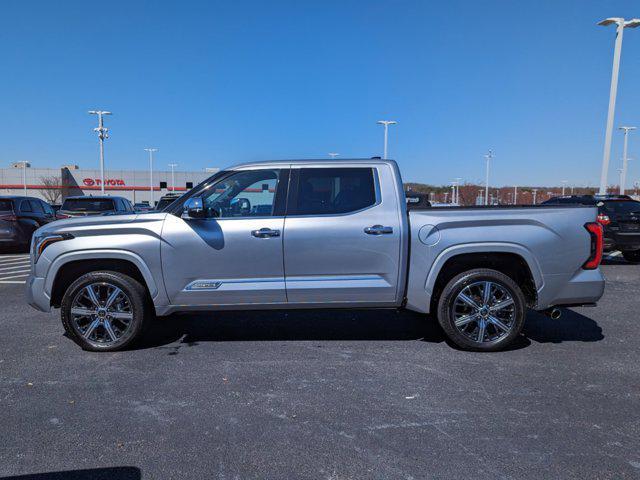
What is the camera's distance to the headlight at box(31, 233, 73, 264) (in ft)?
15.8

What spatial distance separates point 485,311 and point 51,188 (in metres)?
70.0

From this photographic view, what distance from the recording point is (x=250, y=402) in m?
3.68

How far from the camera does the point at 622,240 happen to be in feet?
35.5

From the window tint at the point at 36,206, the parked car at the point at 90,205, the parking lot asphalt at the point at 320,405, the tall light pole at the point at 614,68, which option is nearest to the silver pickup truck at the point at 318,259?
the parking lot asphalt at the point at 320,405

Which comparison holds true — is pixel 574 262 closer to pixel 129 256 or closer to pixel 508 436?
pixel 508 436

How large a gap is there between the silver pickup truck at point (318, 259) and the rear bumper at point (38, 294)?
0.02 metres

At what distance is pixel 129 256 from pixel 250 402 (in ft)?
6.70

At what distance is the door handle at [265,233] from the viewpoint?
A: 4.66 metres

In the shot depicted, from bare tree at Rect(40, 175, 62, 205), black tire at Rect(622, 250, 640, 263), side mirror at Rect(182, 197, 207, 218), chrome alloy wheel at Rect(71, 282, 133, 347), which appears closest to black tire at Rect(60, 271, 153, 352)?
chrome alloy wheel at Rect(71, 282, 133, 347)

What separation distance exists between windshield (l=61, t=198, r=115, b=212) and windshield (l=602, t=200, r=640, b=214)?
1312cm

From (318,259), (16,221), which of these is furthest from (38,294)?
(16,221)

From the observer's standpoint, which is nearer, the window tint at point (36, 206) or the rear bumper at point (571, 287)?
the rear bumper at point (571, 287)

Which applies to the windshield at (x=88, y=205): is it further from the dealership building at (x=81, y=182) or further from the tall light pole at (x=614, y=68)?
the dealership building at (x=81, y=182)

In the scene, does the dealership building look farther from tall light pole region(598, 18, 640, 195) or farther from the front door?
the front door
